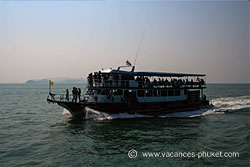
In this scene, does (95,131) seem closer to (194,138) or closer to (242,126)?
(194,138)

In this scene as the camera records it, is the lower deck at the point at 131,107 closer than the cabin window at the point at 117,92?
Yes

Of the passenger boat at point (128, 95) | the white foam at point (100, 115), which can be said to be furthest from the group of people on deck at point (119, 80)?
the white foam at point (100, 115)

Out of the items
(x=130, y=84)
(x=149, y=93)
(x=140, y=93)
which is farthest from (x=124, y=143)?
(x=149, y=93)

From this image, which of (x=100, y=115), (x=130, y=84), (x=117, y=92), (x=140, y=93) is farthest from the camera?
(x=140, y=93)

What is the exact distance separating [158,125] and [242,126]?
24.5 feet

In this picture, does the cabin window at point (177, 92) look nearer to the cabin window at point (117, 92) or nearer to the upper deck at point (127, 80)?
the upper deck at point (127, 80)

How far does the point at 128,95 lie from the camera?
2138cm

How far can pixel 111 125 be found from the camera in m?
17.5

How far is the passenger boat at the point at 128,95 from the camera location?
19.8 metres

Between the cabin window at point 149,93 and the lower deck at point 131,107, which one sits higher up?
the cabin window at point 149,93

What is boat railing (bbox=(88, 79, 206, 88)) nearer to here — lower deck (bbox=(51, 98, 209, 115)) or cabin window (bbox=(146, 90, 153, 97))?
cabin window (bbox=(146, 90, 153, 97))

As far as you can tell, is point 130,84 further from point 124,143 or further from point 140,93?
point 124,143

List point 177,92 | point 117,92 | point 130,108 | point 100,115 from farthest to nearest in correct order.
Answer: point 177,92 → point 117,92 → point 130,108 → point 100,115

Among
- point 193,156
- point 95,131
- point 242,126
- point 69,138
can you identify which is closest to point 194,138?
point 193,156
